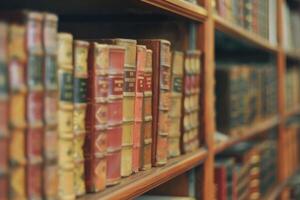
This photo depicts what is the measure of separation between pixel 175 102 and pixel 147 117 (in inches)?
7.2

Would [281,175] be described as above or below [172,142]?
below

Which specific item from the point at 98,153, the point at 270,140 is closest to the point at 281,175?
the point at 270,140

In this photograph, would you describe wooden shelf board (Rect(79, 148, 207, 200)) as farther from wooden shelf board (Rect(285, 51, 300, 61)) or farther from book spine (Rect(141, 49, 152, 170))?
wooden shelf board (Rect(285, 51, 300, 61))

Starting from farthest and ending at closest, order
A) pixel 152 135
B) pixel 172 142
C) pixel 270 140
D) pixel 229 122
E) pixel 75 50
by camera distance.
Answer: pixel 270 140
pixel 229 122
pixel 172 142
pixel 152 135
pixel 75 50

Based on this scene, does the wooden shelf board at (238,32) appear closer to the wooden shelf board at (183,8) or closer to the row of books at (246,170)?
the wooden shelf board at (183,8)

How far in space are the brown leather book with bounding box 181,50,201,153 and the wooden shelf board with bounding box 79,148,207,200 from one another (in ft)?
0.11

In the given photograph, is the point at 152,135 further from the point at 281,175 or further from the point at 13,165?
the point at 281,175

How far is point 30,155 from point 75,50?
0.20m

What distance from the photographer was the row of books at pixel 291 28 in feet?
9.11

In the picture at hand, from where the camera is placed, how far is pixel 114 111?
98cm

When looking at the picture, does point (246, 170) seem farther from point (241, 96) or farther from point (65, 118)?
point (65, 118)

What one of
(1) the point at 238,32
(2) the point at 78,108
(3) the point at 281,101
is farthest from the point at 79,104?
(3) the point at 281,101

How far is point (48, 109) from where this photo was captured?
0.76 meters

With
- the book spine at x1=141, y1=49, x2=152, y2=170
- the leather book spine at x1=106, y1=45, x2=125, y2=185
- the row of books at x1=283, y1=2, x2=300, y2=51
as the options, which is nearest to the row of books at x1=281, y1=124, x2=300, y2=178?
the row of books at x1=283, y1=2, x2=300, y2=51
